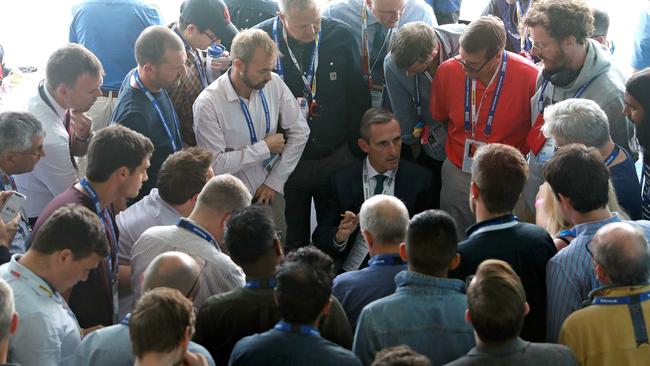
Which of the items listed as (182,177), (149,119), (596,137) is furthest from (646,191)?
(149,119)

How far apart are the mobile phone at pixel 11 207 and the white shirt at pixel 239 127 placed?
4.44 feet

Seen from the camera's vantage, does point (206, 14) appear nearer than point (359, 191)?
No

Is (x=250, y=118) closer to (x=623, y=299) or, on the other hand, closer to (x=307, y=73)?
(x=307, y=73)

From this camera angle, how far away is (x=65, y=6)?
891 centimetres

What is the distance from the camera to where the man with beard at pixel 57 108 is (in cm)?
444

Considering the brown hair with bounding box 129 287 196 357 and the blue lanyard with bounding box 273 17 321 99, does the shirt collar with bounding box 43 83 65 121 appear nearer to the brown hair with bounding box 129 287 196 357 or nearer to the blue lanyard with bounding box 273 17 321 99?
the blue lanyard with bounding box 273 17 321 99

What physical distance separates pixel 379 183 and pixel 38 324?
2.49m

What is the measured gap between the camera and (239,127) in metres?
5.00

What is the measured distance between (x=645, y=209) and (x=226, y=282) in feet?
7.38

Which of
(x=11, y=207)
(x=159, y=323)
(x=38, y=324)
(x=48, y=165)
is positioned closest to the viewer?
(x=159, y=323)

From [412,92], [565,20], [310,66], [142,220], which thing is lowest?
[142,220]

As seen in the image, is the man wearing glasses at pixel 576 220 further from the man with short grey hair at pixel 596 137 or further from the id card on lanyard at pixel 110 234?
the id card on lanyard at pixel 110 234

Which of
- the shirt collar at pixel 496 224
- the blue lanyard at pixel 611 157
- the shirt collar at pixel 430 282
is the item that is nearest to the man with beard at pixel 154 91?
the shirt collar at pixel 496 224

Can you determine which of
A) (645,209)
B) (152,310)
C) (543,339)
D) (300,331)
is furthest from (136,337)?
(645,209)
